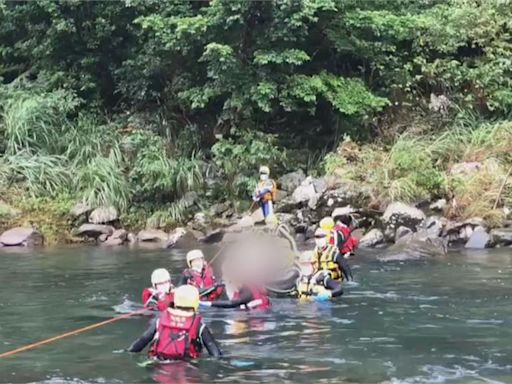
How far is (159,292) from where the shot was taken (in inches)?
412

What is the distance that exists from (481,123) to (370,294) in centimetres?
992

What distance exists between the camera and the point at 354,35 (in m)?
21.2

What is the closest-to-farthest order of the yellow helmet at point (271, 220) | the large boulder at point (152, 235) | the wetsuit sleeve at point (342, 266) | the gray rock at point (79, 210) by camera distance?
1. the wetsuit sleeve at point (342, 266)
2. the yellow helmet at point (271, 220)
3. the large boulder at point (152, 235)
4. the gray rock at point (79, 210)

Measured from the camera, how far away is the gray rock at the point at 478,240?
685 inches

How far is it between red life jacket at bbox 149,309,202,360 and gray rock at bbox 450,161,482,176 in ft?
40.6

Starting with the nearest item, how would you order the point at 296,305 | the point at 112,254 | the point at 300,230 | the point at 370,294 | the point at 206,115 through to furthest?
the point at 296,305, the point at 370,294, the point at 112,254, the point at 300,230, the point at 206,115

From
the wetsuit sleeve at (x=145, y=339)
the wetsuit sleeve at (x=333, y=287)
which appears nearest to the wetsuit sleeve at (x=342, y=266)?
the wetsuit sleeve at (x=333, y=287)

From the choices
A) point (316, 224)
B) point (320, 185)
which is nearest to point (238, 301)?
point (316, 224)

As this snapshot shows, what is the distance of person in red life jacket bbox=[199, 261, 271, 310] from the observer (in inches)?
425

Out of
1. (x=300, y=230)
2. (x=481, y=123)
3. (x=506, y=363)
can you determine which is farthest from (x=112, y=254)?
(x=506, y=363)

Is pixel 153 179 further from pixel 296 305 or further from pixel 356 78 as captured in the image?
pixel 296 305

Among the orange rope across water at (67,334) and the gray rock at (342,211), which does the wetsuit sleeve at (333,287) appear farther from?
the gray rock at (342,211)

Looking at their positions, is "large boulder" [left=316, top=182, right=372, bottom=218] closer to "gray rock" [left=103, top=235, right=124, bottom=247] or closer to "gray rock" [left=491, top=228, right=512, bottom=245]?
"gray rock" [left=491, top=228, right=512, bottom=245]

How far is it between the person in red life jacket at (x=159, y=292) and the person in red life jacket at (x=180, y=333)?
1.50 metres
